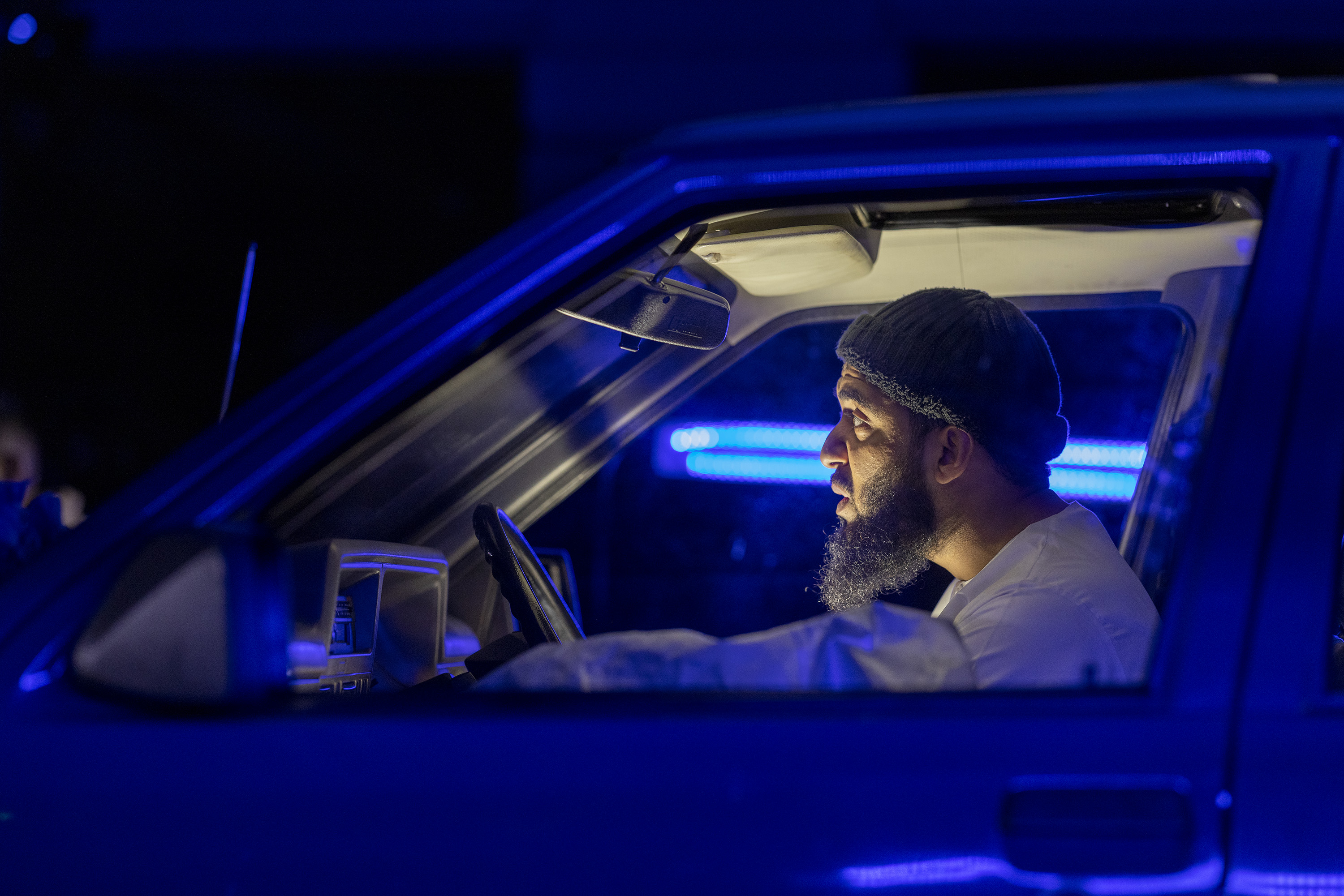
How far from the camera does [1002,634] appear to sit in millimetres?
1371

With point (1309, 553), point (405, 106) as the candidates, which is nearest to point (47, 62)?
point (1309, 553)

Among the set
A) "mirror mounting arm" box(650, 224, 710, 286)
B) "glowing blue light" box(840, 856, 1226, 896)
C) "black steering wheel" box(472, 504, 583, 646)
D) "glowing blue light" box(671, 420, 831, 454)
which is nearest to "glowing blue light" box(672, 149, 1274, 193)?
"mirror mounting arm" box(650, 224, 710, 286)

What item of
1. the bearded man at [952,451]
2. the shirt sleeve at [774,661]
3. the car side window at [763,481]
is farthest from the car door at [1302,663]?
the car side window at [763,481]

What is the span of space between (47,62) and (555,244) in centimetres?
263

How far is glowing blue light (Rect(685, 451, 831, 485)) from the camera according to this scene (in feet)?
11.6

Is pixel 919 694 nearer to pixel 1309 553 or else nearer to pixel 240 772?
pixel 1309 553

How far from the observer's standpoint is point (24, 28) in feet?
9.86

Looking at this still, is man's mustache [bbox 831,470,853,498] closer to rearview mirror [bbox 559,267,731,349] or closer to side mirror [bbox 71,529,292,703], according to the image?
rearview mirror [bbox 559,267,731,349]

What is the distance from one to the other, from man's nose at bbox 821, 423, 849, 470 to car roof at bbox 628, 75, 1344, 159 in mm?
768

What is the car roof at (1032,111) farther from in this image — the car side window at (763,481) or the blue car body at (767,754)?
the car side window at (763,481)

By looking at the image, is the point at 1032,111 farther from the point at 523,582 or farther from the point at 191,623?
the point at 523,582

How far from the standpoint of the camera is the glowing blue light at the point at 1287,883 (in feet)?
3.14

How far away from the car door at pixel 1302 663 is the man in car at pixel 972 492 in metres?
0.33

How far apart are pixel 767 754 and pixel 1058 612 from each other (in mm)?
579
